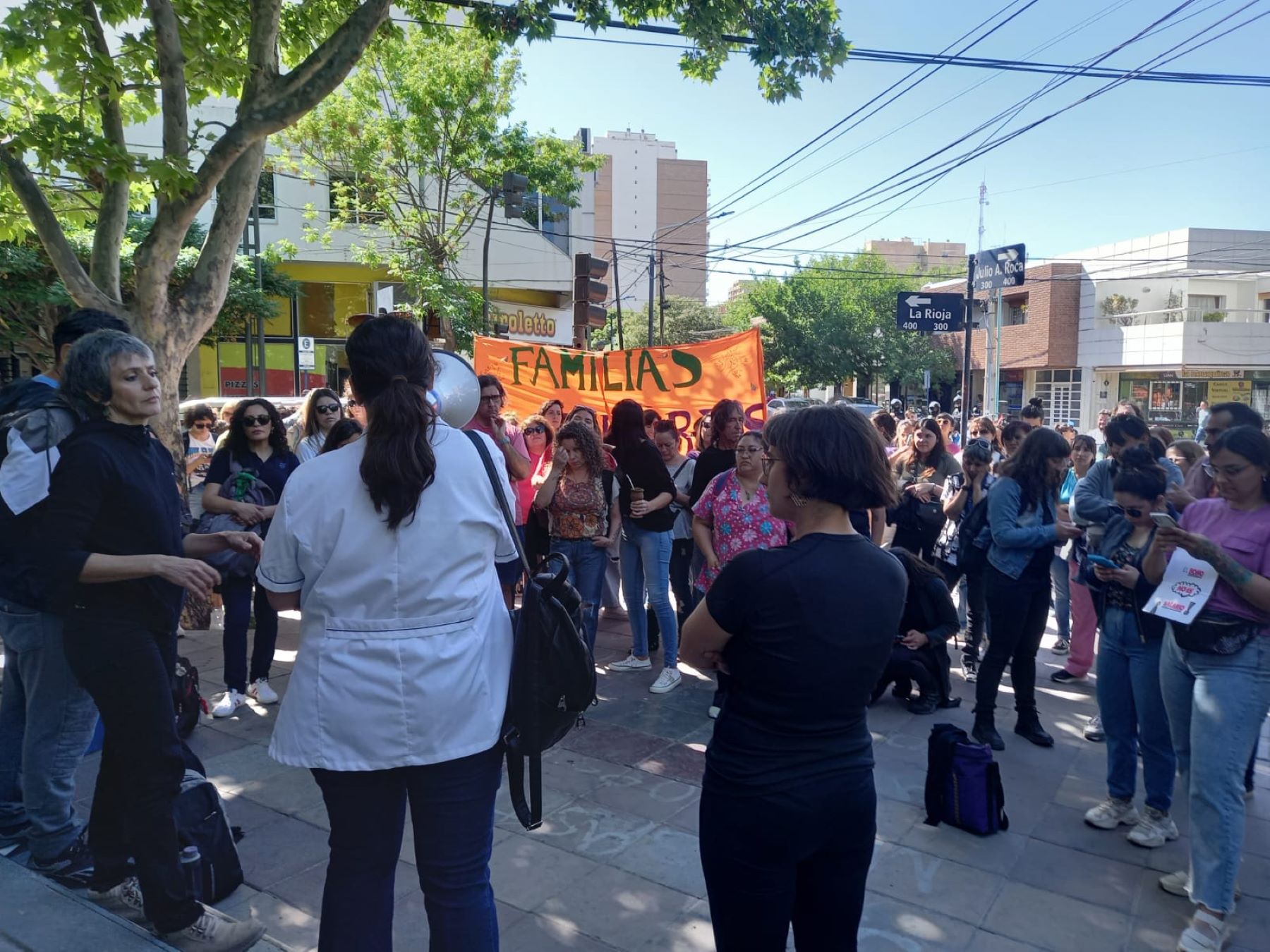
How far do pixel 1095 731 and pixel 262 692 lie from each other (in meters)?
4.91

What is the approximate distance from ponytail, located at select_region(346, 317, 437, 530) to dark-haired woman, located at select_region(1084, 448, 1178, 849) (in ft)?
10.3

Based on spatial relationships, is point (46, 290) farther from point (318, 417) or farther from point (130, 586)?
point (130, 586)

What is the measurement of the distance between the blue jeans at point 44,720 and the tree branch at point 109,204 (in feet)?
12.1

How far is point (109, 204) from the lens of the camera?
6.15 metres

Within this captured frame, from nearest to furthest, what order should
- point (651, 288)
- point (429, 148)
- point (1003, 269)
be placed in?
point (1003, 269), point (429, 148), point (651, 288)

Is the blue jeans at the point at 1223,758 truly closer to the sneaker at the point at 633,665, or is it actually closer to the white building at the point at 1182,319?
the sneaker at the point at 633,665

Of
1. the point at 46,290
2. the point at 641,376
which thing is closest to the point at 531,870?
the point at 641,376

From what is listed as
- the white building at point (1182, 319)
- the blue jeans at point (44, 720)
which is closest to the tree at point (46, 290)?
the blue jeans at point (44, 720)

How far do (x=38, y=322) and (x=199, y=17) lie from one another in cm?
1452

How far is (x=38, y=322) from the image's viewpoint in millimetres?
18188

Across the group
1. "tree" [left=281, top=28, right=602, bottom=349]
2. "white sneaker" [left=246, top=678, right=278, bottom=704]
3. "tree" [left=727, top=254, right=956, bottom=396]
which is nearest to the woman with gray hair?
"white sneaker" [left=246, top=678, right=278, bottom=704]

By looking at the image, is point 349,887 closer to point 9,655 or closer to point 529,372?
point 9,655

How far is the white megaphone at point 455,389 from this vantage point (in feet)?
11.6

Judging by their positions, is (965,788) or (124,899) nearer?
(124,899)
